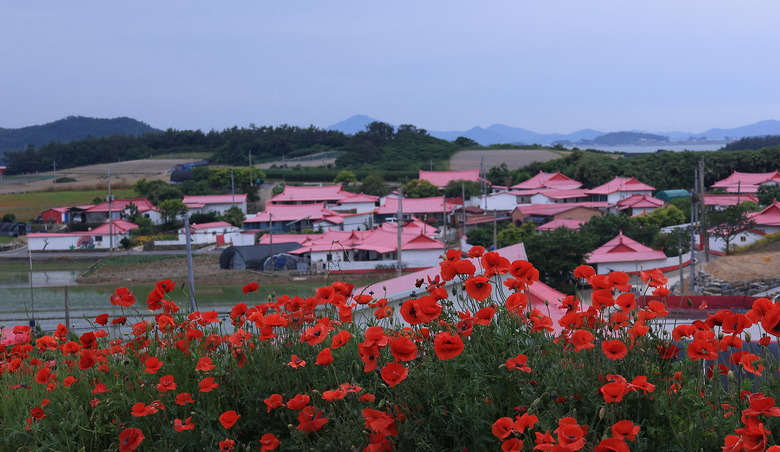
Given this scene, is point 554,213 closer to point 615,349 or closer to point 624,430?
point 615,349

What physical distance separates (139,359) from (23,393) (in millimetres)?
292

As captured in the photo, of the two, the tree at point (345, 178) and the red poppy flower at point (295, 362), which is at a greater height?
the red poppy flower at point (295, 362)

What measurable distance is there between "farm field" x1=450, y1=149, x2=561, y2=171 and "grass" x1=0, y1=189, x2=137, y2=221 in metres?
17.6

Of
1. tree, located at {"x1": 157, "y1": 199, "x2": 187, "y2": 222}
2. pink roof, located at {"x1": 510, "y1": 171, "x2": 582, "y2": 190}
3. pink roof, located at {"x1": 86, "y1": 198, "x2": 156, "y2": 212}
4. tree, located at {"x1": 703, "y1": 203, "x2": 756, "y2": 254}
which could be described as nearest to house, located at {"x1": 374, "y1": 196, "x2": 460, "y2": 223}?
pink roof, located at {"x1": 510, "y1": 171, "x2": 582, "y2": 190}

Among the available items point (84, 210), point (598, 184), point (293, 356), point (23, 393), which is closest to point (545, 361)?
point (293, 356)

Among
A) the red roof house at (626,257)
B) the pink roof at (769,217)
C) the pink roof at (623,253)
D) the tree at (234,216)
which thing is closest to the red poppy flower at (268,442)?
the pink roof at (623,253)

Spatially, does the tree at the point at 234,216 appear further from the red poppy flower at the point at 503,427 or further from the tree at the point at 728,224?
the red poppy flower at the point at 503,427

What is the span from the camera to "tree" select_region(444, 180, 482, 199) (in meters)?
25.6

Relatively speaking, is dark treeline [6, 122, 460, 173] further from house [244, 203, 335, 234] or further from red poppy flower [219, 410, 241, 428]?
red poppy flower [219, 410, 241, 428]

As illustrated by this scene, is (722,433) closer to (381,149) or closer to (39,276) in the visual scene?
(39,276)

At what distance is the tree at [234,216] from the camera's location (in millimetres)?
22656

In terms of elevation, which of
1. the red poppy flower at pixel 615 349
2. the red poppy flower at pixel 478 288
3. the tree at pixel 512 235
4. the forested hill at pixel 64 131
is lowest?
the tree at pixel 512 235

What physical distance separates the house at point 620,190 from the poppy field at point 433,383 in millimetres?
23303

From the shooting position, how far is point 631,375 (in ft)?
4.43
